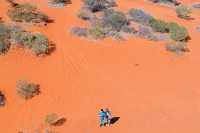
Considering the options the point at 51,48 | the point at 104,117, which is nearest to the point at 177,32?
the point at 51,48

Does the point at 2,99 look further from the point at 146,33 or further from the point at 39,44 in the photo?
the point at 146,33

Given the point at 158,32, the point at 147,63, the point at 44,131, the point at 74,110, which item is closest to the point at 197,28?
the point at 158,32

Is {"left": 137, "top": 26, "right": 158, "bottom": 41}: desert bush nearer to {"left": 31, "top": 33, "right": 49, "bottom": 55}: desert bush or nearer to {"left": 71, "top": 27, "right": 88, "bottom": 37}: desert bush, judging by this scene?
{"left": 71, "top": 27, "right": 88, "bottom": 37}: desert bush

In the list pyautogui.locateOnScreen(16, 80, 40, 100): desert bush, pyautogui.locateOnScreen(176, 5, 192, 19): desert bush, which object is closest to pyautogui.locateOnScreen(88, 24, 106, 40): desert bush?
pyautogui.locateOnScreen(16, 80, 40, 100): desert bush

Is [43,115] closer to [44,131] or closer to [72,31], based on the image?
[44,131]

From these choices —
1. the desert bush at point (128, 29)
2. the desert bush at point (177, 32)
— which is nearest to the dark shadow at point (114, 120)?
the desert bush at point (128, 29)
